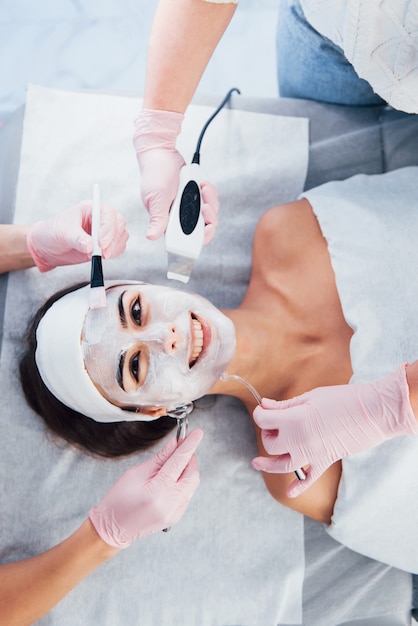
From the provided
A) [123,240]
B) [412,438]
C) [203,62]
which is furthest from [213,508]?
[203,62]

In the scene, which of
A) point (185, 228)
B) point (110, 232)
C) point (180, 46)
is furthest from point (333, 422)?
point (180, 46)

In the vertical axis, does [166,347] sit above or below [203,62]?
below

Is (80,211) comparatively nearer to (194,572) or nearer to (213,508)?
(213,508)

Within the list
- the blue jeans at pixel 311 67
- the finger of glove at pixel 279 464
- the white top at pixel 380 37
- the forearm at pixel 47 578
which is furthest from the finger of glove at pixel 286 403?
the blue jeans at pixel 311 67

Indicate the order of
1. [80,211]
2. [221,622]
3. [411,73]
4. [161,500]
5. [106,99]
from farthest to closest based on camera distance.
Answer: [106,99]
[221,622]
[80,211]
[161,500]
[411,73]

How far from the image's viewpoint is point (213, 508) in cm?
159

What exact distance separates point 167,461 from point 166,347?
0.95 ft

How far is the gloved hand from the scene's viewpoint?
1298 millimetres

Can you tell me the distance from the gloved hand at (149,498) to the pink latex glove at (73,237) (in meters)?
0.47

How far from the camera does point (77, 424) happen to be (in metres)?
1.42

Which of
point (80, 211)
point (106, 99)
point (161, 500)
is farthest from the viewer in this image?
point (106, 99)

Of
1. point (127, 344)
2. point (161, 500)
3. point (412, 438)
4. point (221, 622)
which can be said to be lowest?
point (221, 622)

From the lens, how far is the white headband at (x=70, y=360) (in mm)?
1203

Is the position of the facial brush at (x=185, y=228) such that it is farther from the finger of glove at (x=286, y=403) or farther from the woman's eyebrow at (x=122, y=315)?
the finger of glove at (x=286, y=403)
